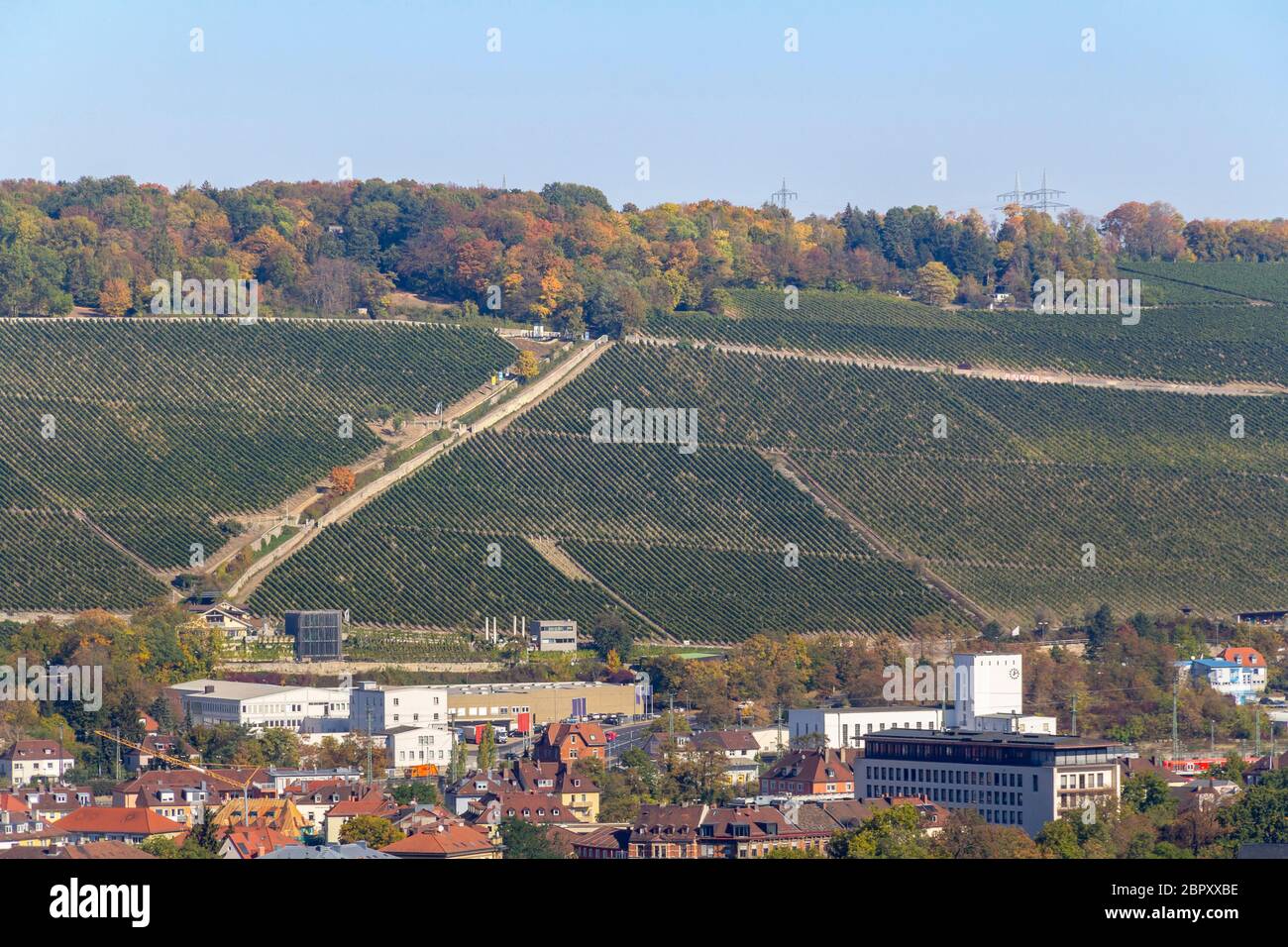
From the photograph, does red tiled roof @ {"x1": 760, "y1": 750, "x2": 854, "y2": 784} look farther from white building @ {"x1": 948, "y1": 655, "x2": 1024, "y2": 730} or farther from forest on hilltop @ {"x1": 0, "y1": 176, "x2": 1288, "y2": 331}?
forest on hilltop @ {"x1": 0, "y1": 176, "x2": 1288, "y2": 331}

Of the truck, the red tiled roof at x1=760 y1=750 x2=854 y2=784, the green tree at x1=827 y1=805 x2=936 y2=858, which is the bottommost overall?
the truck

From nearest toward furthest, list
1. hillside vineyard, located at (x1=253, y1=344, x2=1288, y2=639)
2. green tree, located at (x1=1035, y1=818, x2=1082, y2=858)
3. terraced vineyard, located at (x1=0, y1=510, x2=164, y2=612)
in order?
green tree, located at (x1=1035, y1=818, x2=1082, y2=858) < terraced vineyard, located at (x1=0, y1=510, x2=164, y2=612) < hillside vineyard, located at (x1=253, y1=344, x2=1288, y2=639)

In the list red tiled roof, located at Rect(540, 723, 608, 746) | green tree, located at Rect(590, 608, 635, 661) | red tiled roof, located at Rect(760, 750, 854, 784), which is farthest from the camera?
green tree, located at Rect(590, 608, 635, 661)

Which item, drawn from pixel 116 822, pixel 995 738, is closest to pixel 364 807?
pixel 116 822

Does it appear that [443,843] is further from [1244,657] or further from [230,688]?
[1244,657]

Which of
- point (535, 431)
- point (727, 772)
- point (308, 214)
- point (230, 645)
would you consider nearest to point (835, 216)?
point (308, 214)

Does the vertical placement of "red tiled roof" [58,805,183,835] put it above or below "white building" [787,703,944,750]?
above

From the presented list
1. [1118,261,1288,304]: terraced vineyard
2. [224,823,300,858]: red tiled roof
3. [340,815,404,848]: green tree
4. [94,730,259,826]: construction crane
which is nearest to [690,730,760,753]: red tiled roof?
[94,730,259,826]: construction crane
